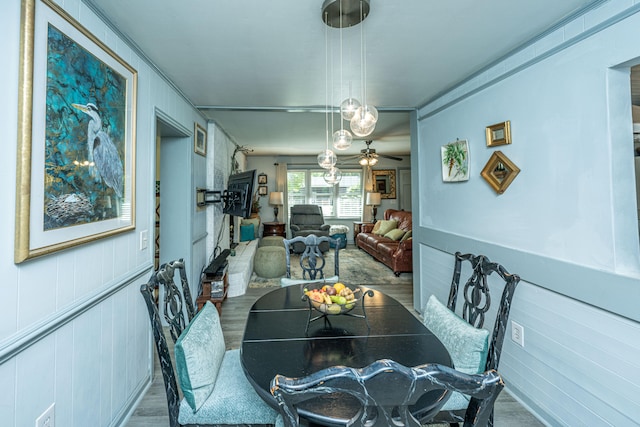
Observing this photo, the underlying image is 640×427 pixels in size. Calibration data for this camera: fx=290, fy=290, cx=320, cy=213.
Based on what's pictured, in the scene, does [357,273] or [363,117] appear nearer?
[363,117]

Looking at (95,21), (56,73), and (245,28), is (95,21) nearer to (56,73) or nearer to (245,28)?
(56,73)

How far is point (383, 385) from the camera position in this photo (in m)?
0.63

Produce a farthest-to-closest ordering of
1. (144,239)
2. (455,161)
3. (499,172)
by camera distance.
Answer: (455,161) < (499,172) < (144,239)

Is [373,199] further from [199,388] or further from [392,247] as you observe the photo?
[199,388]

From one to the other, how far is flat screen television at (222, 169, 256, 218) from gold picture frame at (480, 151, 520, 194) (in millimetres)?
2425

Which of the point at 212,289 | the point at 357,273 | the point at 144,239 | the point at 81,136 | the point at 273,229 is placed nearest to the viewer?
the point at 81,136

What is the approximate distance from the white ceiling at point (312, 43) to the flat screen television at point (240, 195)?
2.86 ft

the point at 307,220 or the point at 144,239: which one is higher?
the point at 307,220

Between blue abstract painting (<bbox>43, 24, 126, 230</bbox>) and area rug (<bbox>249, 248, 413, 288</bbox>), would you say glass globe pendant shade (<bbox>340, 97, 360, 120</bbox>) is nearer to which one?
blue abstract painting (<bbox>43, 24, 126, 230</bbox>)

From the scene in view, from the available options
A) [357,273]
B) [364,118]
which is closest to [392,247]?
[357,273]

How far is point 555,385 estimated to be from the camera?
175cm

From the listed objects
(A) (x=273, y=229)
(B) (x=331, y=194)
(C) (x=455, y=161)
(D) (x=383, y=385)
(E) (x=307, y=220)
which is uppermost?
(B) (x=331, y=194)

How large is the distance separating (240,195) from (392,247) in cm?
313

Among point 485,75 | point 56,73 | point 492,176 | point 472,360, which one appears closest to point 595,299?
point 472,360
